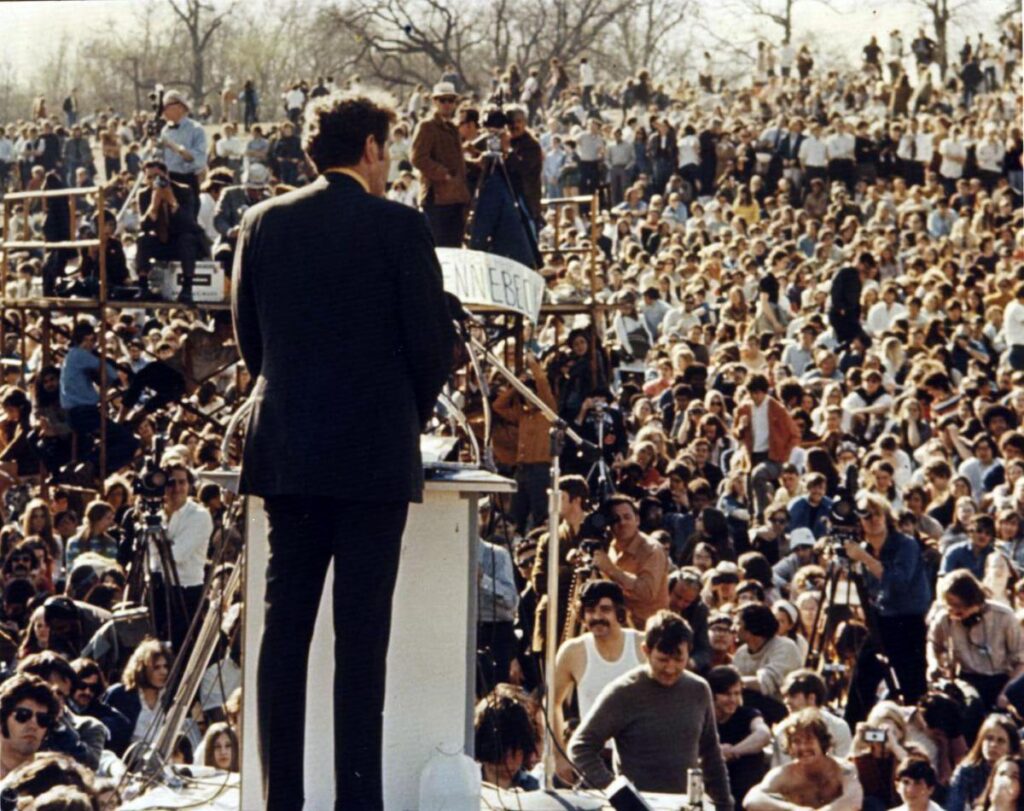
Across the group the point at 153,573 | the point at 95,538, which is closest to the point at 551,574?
the point at 153,573

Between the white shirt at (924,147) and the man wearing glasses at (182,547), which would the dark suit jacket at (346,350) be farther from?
the white shirt at (924,147)

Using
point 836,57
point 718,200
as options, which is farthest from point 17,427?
point 836,57

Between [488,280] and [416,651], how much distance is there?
5.58 m

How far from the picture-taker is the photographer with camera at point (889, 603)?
10.9 m

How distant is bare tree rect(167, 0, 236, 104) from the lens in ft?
125

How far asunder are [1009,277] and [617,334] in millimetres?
3789

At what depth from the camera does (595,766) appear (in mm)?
6949

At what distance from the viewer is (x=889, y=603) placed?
11164 millimetres

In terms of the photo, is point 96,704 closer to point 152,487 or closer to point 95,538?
point 152,487

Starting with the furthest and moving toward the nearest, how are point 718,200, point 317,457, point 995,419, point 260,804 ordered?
point 718,200
point 995,419
point 260,804
point 317,457

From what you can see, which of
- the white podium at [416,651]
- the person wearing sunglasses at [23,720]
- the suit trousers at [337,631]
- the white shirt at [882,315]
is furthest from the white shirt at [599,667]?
the white shirt at [882,315]

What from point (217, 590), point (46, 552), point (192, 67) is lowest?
point (46, 552)

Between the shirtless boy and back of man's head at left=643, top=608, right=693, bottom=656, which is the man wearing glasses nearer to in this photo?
the shirtless boy

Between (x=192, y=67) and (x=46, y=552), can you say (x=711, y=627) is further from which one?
(x=192, y=67)
